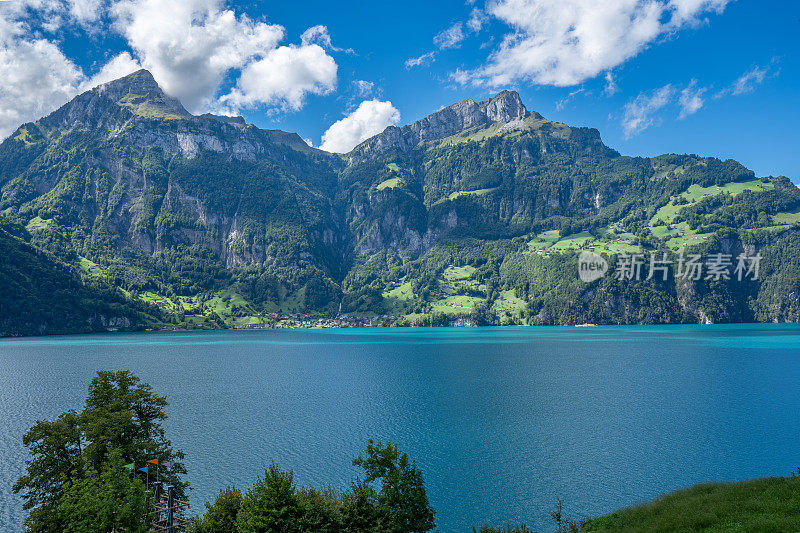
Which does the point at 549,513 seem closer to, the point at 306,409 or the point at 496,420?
the point at 496,420

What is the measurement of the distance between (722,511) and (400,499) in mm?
22089

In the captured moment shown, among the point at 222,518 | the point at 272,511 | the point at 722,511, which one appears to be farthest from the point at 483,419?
the point at 272,511

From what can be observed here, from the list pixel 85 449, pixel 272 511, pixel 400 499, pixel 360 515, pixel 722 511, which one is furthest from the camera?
pixel 85 449

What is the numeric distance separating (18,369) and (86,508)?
132641 millimetres

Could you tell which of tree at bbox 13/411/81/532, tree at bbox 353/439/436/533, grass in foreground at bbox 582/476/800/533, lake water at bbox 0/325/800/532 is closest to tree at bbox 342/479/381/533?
tree at bbox 353/439/436/533

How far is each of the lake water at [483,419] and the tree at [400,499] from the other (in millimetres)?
8211

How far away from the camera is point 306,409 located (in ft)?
275

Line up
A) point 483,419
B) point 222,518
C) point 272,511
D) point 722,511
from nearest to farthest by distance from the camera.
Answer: point 722,511 < point 272,511 < point 222,518 < point 483,419

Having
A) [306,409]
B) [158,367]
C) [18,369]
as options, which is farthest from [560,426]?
[18,369]

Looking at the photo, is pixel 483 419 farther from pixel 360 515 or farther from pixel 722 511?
pixel 722 511

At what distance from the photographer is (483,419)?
73750 mm

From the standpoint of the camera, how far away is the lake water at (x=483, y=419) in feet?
160

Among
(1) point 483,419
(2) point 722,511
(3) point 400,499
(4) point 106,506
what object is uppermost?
(2) point 722,511

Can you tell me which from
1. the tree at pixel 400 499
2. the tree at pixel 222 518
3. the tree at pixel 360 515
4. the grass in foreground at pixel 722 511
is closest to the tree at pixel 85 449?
the tree at pixel 222 518
